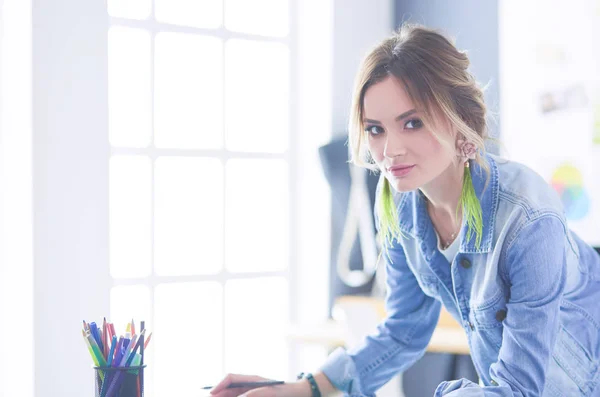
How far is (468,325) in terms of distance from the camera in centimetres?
149

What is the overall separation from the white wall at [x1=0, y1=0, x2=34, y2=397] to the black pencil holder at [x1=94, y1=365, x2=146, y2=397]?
4.00ft

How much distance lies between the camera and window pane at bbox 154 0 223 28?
2986 millimetres

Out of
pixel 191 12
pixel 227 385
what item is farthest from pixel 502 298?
pixel 191 12

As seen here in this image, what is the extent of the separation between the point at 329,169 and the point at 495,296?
175 cm

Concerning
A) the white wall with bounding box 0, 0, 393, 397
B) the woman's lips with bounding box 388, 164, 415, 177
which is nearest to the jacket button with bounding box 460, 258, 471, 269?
the woman's lips with bounding box 388, 164, 415, 177

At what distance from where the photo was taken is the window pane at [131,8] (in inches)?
113

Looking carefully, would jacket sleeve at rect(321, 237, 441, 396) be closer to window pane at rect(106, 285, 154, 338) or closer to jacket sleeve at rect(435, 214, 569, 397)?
jacket sleeve at rect(435, 214, 569, 397)

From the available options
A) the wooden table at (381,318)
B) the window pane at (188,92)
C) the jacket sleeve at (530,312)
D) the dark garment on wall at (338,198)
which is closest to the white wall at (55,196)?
the window pane at (188,92)

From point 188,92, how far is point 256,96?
1.11ft

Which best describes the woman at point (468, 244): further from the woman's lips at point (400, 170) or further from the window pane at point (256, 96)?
the window pane at point (256, 96)

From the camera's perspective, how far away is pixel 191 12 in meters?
3.06

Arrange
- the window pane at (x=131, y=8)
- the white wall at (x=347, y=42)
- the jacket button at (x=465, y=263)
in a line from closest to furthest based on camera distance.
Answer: the jacket button at (x=465, y=263) → the window pane at (x=131, y=8) → the white wall at (x=347, y=42)

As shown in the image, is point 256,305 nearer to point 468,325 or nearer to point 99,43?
point 99,43

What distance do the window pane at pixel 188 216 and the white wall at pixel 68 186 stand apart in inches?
22.0
